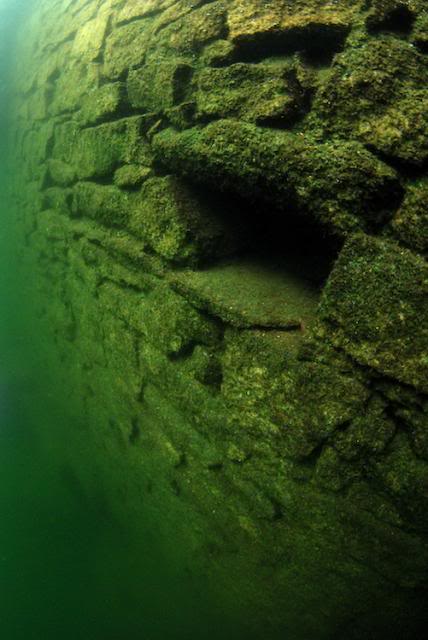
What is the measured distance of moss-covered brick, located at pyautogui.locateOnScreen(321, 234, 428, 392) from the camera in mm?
1296

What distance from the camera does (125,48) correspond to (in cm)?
285

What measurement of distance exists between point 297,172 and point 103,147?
73.4 inches

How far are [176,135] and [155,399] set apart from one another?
1587 mm

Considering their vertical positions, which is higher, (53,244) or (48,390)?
(53,244)

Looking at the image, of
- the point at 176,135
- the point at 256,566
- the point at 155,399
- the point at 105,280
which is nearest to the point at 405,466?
the point at 256,566

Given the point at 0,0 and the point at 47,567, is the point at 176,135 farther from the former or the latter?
the point at 0,0

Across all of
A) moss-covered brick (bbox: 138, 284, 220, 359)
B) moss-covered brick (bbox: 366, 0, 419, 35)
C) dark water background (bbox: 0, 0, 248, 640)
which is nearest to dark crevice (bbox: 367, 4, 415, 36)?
moss-covered brick (bbox: 366, 0, 419, 35)

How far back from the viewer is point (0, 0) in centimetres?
793

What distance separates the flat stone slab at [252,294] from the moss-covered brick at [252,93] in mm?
689

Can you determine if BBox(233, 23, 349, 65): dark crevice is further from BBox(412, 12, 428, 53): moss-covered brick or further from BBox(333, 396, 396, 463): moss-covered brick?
BBox(333, 396, 396, 463): moss-covered brick

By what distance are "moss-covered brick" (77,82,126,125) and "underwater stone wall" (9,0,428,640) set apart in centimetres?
3

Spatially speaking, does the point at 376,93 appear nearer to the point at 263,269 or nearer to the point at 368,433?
the point at 263,269

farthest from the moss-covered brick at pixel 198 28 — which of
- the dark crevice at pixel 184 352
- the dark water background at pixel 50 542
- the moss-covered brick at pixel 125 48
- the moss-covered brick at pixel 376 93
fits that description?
the dark water background at pixel 50 542

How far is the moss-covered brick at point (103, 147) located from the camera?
245cm
